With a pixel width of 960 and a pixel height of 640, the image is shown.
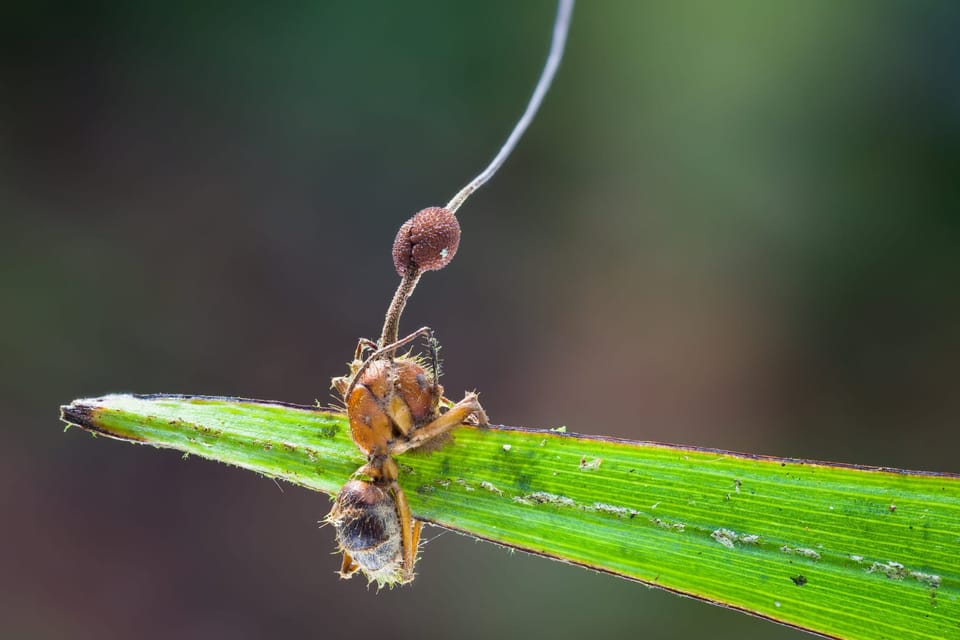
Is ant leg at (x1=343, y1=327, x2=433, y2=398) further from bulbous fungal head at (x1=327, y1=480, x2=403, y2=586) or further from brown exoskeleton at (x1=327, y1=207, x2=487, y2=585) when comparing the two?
bulbous fungal head at (x1=327, y1=480, x2=403, y2=586)

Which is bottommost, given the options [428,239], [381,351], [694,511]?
[694,511]

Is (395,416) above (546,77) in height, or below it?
below

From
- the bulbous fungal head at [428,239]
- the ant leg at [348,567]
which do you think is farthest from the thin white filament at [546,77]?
the ant leg at [348,567]

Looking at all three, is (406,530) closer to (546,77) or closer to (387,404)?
(387,404)

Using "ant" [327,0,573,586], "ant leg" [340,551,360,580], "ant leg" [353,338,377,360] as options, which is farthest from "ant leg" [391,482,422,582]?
"ant leg" [353,338,377,360]

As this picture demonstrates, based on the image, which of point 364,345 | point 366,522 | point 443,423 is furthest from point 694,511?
point 364,345

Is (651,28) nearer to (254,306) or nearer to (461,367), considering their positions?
(461,367)

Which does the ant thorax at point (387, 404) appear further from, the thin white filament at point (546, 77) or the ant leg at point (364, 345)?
the thin white filament at point (546, 77)
